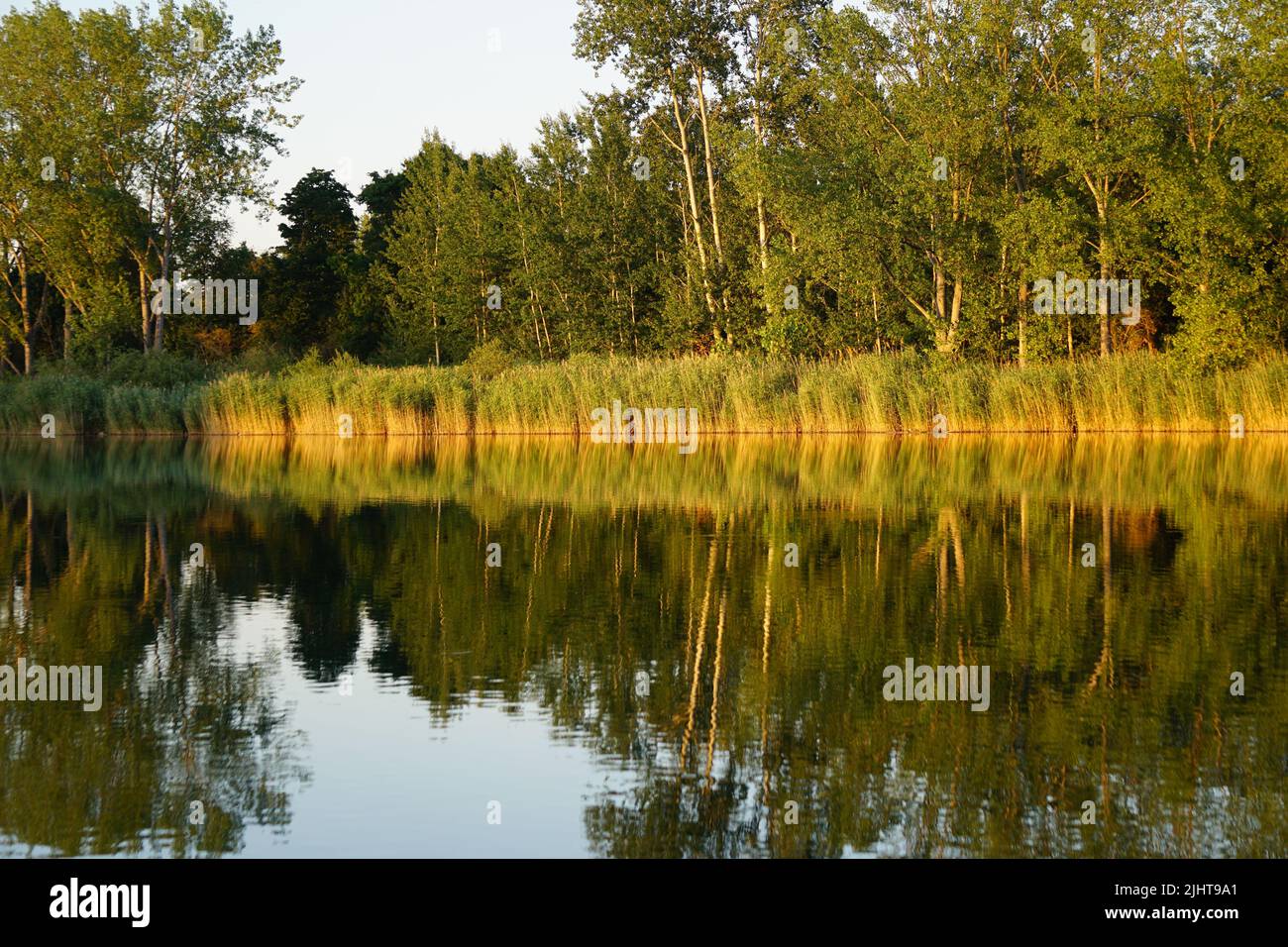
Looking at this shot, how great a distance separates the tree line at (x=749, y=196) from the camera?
1399 inches

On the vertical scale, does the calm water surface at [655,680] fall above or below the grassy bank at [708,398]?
below

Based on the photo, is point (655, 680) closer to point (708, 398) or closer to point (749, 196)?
point (708, 398)

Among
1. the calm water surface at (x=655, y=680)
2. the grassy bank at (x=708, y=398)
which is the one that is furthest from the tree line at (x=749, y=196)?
the calm water surface at (x=655, y=680)

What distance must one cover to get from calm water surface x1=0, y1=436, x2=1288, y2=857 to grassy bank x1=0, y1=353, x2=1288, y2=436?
54.2 feet

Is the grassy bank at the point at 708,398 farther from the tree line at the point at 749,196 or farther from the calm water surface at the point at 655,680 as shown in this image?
the calm water surface at the point at 655,680

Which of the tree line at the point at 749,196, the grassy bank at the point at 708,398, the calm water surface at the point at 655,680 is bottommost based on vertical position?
the calm water surface at the point at 655,680

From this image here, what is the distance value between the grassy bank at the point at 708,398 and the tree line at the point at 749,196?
1512 mm

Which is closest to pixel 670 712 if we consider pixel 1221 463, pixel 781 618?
pixel 781 618

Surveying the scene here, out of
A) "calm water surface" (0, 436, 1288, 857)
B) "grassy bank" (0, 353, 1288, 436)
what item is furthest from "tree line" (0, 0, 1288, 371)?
"calm water surface" (0, 436, 1288, 857)

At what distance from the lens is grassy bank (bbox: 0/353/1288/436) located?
3425 centimetres

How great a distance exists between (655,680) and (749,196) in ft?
118

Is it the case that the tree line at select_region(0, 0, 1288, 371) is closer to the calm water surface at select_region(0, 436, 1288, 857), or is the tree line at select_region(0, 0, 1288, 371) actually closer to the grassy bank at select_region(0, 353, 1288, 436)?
the grassy bank at select_region(0, 353, 1288, 436)

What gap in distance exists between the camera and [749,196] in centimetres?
4278

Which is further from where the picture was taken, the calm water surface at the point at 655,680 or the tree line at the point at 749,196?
the tree line at the point at 749,196
